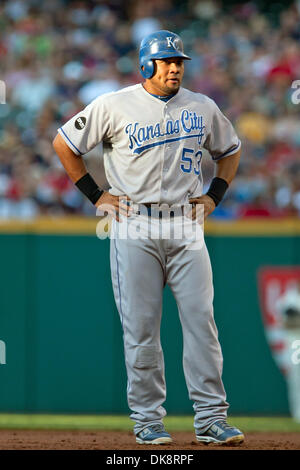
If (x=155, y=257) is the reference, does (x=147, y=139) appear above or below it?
above

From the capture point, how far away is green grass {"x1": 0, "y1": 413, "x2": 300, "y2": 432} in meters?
6.25

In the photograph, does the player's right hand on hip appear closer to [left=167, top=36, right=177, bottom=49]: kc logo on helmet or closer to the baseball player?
the baseball player

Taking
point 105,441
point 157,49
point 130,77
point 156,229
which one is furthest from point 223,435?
point 130,77

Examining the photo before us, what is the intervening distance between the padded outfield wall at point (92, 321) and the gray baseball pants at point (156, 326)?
2.73 metres

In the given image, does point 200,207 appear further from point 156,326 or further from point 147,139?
point 156,326

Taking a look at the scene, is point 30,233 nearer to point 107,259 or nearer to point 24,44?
point 107,259

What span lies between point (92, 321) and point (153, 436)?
9.51 feet

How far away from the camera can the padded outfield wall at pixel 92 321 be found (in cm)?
725

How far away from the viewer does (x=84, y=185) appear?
4691mm

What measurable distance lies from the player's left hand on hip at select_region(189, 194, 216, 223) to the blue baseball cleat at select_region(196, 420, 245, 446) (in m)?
1.02

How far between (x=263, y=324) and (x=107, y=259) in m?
1.34

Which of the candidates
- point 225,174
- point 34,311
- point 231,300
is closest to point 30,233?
point 34,311

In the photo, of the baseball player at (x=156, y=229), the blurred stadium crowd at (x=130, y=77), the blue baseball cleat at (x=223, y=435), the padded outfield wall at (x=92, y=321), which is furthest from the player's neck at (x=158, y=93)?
the blurred stadium crowd at (x=130, y=77)

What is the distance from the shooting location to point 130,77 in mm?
10430
